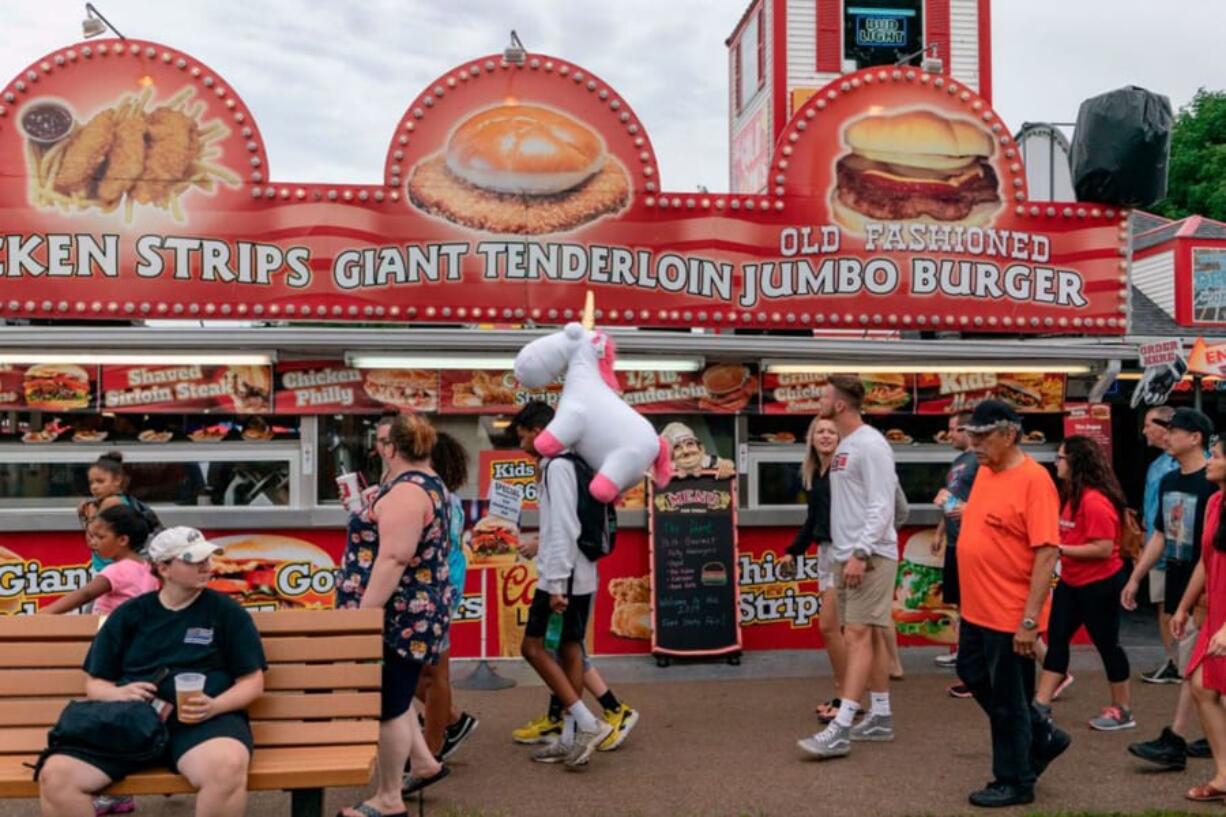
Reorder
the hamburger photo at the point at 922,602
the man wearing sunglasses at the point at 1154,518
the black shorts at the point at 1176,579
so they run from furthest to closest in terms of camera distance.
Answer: the hamburger photo at the point at 922,602 → the man wearing sunglasses at the point at 1154,518 → the black shorts at the point at 1176,579

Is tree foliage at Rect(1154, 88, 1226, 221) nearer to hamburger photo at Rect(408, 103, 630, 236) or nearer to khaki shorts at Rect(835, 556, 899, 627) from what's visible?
hamburger photo at Rect(408, 103, 630, 236)

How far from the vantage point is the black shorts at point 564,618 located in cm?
586

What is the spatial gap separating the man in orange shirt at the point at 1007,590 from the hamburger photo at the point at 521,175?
4298 millimetres

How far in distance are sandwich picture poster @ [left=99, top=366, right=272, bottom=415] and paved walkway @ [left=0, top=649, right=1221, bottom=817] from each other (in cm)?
277

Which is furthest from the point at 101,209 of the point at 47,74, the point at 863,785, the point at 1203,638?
the point at 1203,638

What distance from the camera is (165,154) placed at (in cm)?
844

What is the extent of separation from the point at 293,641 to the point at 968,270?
6313 mm

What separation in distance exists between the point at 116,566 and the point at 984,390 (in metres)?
6.63

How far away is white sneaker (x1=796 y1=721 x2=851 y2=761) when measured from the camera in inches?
231

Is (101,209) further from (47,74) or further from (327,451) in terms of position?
(327,451)

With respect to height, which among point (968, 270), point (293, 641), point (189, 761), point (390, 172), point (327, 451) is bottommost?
point (189, 761)

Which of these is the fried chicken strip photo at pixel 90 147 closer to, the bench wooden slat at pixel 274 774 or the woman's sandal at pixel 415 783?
the bench wooden slat at pixel 274 774

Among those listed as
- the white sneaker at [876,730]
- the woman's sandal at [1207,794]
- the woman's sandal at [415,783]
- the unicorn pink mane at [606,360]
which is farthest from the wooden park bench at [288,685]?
the woman's sandal at [1207,794]

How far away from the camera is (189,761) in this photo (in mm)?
4223
